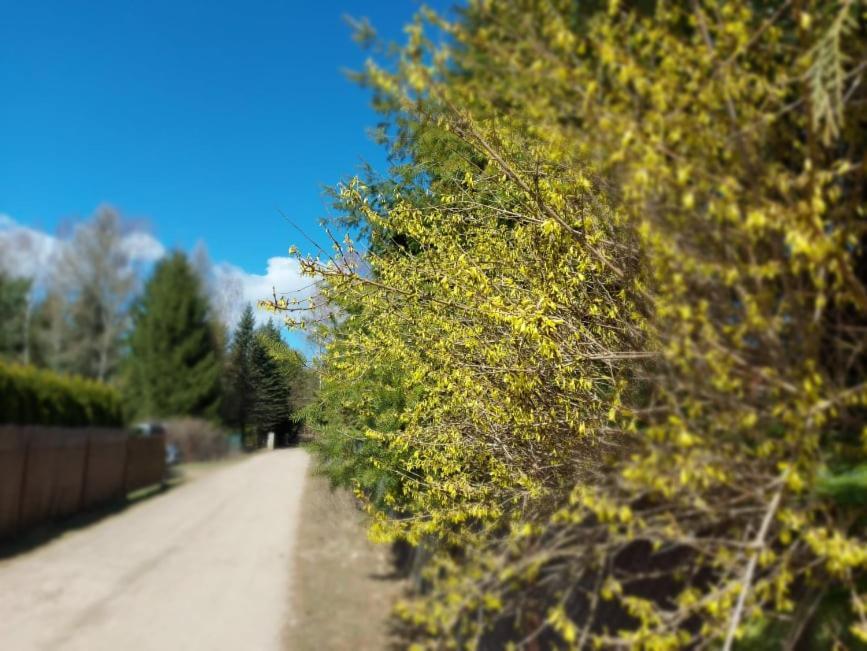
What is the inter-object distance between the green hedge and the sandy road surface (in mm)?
1232

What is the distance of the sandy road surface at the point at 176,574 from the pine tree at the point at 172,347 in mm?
1426

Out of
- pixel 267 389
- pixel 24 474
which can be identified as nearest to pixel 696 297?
pixel 267 389

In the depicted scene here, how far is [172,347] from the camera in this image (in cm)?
466

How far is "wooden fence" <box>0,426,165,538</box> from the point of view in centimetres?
761

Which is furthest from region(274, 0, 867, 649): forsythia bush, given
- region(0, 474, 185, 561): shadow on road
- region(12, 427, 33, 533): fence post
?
region(12, 427, 33, 533): fence post

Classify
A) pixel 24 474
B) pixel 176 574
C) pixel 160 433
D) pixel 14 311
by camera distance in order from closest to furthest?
pixel 14 311
pixel 160 433
pixel 24 474
pixel 176 574

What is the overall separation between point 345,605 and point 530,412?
7769mm

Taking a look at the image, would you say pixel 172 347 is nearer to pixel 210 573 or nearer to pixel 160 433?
pixel 160 433

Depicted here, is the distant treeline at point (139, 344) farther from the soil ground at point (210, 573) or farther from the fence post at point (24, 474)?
the fence post at point (24, 474)

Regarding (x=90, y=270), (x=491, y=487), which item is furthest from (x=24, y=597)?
(x=491, y=487)

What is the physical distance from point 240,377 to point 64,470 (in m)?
5.28

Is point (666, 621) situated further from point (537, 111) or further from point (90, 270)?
point (90, 270)

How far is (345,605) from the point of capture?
1060 centimetres

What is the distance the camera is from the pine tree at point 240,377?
17.9 ft
